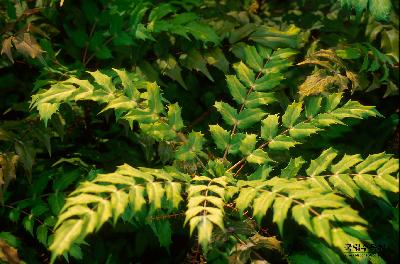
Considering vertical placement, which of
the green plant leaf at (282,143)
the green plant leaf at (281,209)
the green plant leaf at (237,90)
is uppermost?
the green plant leaf at (237,90)

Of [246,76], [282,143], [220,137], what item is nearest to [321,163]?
[282,143]

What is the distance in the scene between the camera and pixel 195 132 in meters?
2.24

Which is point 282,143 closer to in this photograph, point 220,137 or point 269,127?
point 269,127

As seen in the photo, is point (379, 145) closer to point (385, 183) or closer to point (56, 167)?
point (385, 183)

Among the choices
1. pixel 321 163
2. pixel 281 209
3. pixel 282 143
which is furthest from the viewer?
pixel 282 143

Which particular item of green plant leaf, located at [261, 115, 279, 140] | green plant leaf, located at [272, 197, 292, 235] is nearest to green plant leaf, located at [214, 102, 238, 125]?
green plant leaf, located at [261, 115, 279, 140]

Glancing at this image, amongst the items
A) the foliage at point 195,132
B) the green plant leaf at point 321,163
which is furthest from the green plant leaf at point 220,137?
the green plant leaf at point 321,163

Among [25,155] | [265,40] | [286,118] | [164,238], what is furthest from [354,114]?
[25,155]

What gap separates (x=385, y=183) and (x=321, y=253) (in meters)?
0.54

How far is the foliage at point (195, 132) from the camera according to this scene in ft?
6.54

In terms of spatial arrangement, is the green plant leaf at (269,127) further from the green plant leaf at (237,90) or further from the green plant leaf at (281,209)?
the green plant leaf at (281,209)

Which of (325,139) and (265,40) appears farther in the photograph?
(325,139)

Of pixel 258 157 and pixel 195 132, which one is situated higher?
pixel 195 132

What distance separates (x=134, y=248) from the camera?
2.92 m
